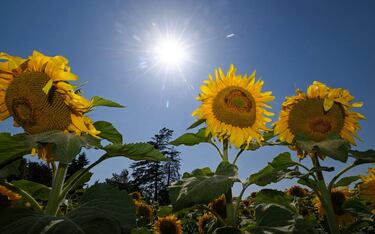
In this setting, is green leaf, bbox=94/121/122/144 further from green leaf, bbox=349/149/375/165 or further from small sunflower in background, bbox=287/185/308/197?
small sunflower in background, bbox=287/185/308/197

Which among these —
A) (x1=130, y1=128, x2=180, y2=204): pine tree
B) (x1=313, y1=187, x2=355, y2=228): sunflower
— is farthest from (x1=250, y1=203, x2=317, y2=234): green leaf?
(x1=130, y1=128, x2=180, y2=204): pine tree

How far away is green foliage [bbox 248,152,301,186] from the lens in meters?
2.46

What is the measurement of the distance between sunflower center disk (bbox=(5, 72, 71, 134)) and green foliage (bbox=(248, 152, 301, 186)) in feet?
5.36

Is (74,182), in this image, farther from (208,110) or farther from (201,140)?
(208,110)

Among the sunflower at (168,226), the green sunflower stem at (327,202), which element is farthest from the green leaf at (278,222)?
the sunflower at (168,226)

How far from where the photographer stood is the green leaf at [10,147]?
1.83m

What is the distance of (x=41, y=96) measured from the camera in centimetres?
221

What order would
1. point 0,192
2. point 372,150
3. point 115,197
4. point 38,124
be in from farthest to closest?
point 372,150 → point 0,192 → point 38,124 → point 115,197

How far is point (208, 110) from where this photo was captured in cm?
347

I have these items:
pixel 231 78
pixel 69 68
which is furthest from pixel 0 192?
pixel 231 78

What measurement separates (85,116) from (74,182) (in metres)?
0.52

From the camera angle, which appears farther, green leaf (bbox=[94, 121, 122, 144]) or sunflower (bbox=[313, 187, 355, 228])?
sunflower (bbox=[313, 187, 355, 228])

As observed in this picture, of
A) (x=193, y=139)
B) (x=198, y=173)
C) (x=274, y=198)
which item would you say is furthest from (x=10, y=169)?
(x=274, y=198)

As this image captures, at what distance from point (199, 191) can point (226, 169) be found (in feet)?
1.83
